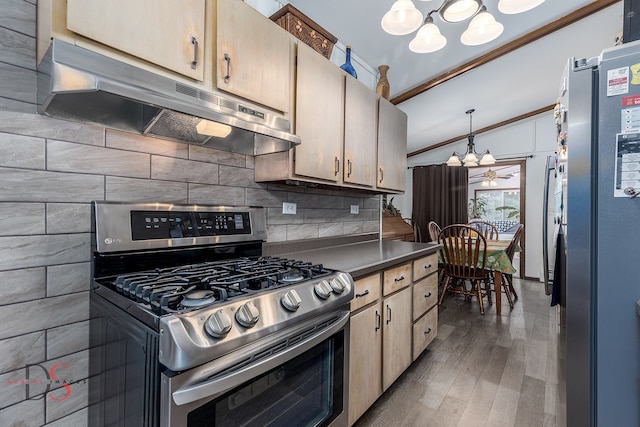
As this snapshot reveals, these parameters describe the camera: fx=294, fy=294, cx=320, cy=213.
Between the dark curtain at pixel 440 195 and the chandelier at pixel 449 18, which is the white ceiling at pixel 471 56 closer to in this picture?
the chandelier at pixel 449 18

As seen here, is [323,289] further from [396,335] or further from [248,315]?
Answer: [396,335]

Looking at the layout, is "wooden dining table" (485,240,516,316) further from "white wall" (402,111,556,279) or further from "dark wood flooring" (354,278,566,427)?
"white wall" (402,111,556,279)

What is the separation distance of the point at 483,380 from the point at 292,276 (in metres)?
1.78

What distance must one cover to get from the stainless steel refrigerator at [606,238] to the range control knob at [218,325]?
1.15 m

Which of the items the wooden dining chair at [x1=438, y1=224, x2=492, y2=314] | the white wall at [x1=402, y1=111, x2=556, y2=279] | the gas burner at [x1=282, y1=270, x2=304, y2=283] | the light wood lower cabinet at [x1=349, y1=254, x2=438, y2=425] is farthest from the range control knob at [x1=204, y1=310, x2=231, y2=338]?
the white wall at [x1=402, y1=111, x2=556, y2=279]

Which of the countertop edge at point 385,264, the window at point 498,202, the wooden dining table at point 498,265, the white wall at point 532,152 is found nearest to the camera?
the countertop edge at point 385,264

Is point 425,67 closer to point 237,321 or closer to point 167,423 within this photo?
point 237,321

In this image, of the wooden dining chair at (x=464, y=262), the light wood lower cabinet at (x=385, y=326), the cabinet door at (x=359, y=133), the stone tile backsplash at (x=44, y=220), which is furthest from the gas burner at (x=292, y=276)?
the wooden dining chair at (x=464, y=262)

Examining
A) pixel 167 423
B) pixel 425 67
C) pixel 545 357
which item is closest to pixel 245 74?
pixel 167 423

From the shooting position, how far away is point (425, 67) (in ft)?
9.78

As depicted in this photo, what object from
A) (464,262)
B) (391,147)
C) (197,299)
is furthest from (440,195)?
(197,299)

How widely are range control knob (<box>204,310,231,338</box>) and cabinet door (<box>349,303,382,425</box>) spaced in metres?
0.80

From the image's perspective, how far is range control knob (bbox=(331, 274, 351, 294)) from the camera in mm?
1138

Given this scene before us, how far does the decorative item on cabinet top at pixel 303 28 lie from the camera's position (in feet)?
5.38
